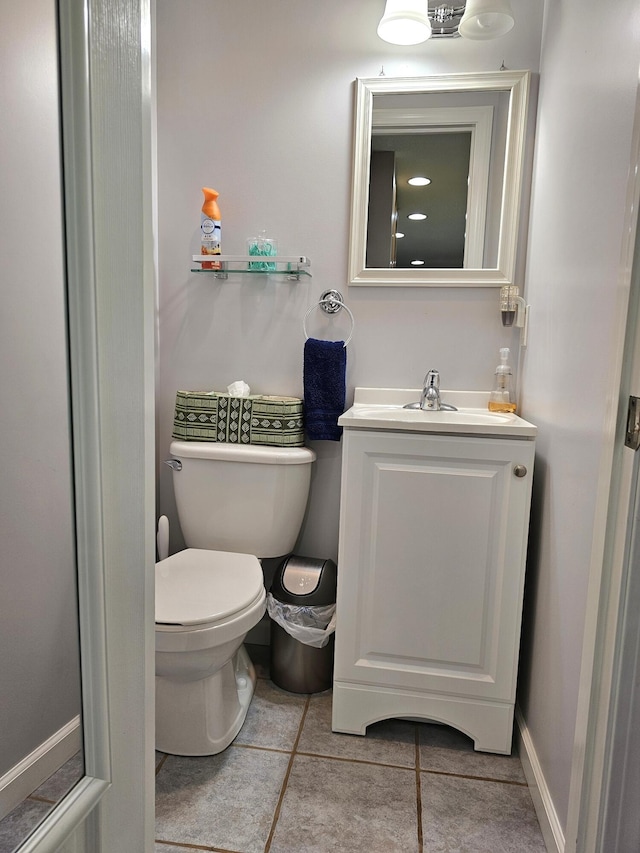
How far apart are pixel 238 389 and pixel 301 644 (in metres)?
0.86

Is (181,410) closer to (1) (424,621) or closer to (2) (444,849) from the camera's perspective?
(1) (424,621)

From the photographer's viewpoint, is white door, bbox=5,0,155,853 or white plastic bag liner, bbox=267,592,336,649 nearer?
white door, bbox=5,0,155,853

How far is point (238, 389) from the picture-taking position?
1.94m

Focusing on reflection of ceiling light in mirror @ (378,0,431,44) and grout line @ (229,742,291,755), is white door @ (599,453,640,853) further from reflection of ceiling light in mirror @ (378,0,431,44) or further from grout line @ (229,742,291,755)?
reflection of ceiling light in mirror @ (378,0,431,44)

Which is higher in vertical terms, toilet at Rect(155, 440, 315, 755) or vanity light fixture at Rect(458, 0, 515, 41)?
vanity light fixture at Rect(458, 0, 515, 41)

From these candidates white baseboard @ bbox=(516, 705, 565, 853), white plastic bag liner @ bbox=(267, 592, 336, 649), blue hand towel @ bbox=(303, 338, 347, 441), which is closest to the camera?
white baseboard @ bbox=(516, 705, 565, 853)

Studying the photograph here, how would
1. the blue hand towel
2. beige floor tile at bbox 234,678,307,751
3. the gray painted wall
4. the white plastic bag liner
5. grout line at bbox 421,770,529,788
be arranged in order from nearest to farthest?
the gray painted wall
grout line at bbox 421,770,529,788
beige floor tile at bbox 234,678,307,751
the white plastic bag liner
the blue hand towel

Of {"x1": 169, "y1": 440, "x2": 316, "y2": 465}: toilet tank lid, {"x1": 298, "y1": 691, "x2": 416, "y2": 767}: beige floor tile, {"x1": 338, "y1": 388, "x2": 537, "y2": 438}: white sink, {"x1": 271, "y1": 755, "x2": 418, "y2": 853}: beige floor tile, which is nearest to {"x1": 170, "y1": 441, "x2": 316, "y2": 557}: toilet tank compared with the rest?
{"x1": 169, "y1": 440, "x2": 316, "y2": 465}: toilet tank lid

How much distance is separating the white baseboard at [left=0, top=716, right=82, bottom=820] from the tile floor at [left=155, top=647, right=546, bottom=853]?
37.4 inches

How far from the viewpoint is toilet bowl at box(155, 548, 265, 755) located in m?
1.35

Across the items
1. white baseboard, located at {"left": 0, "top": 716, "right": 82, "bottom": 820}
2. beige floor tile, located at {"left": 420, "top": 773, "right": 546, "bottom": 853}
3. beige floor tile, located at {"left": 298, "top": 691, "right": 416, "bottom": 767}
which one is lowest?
beige floor tile, located at {"left": 298, "top": 691, "right": 416, "bottom": 767}

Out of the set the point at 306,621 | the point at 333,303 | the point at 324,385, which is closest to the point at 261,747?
the point at 306,621

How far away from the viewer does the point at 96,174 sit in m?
0.49

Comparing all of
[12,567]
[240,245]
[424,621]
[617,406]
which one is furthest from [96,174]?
[240,245]
